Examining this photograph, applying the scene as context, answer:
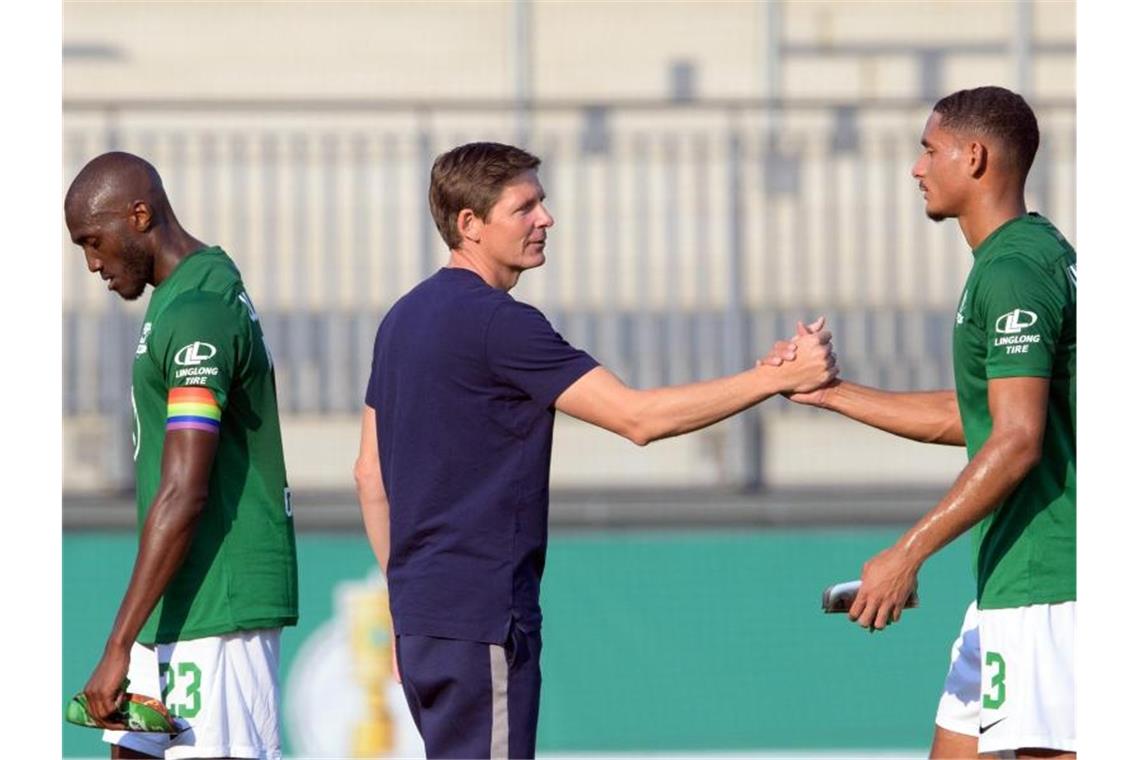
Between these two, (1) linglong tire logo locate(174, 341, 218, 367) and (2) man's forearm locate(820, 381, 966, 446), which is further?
(2) man's forearm locate(820, 381, 966, 446)

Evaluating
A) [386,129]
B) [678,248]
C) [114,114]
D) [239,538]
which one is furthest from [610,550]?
[239,538]

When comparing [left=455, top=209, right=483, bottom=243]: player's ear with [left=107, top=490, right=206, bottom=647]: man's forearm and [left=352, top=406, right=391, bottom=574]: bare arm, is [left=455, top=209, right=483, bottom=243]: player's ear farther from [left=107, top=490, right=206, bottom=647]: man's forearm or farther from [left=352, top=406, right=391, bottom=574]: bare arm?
[left=107, top=490, right=206, bottom=647]: man's forearm

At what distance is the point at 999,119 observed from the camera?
171 inches

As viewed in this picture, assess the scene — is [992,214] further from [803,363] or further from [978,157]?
[803,363]

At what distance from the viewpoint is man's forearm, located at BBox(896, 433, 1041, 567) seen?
4039 millimetres

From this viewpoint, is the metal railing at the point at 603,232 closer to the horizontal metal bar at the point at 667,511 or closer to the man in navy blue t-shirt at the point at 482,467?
the horizontal metal bar at the point at 667,511

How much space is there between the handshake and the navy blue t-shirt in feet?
1.43

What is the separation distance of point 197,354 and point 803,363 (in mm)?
1312

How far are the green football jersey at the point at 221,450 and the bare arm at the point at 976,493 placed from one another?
4.26 feet

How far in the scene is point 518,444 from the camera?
4.05 m

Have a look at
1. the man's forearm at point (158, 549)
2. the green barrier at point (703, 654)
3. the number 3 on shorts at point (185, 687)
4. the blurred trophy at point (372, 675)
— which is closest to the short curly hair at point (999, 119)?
the man's forearm at point (158, 549)

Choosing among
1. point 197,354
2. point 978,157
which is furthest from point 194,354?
point 978,157

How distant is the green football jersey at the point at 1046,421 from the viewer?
4.19 m

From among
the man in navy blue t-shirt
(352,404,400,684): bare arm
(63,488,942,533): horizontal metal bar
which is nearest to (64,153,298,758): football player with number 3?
(352,404,400,684): bare arm
